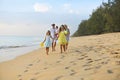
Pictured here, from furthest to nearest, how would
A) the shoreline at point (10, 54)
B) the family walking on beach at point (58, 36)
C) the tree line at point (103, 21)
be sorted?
the tree line at point (103, 21)
the shoreline at point (10, 54)
the family walking on beach at point (58, 36)

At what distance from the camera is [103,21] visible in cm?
5903

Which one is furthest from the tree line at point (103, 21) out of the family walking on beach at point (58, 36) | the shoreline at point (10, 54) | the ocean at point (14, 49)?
the family walking on beach at point (58, 36)

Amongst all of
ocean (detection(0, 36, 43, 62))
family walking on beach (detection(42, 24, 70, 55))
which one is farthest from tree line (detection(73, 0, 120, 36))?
family walking on beach (detection(42, 24, 70, 55))

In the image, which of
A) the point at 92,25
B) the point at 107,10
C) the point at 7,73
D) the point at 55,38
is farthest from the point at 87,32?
the point at 7,73

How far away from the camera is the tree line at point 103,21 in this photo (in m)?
49.4

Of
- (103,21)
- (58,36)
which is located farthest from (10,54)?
(103,21)

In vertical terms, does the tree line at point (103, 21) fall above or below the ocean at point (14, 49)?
above

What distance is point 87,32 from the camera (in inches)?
2625

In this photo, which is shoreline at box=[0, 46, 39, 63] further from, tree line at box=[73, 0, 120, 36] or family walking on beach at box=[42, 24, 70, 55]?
tree line at box=[73, 0, 120, 36]

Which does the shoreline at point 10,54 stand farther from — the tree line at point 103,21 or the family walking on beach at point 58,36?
the tree line at point 103,21

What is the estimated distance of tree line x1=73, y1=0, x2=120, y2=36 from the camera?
1946 inches

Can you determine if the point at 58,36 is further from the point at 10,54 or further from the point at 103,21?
the point at 103,21

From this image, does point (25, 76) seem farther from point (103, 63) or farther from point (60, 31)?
point (60, 31)

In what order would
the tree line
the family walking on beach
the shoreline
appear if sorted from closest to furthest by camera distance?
the family walking on beach
the shoreline
the tree line
